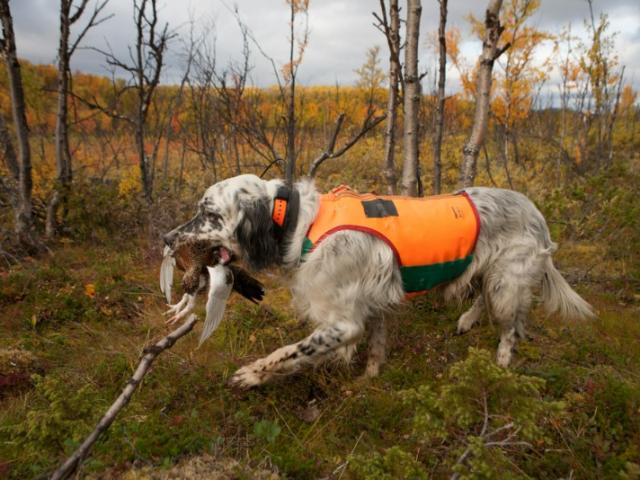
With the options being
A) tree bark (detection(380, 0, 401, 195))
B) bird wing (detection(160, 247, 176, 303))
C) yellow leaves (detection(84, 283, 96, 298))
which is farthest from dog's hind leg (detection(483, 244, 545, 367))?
yellow leaves (detection(84, 283, 96, 298))

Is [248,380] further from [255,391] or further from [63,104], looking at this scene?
[63,104]

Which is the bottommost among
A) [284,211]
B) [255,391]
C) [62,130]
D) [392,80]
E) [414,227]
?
[255,391]

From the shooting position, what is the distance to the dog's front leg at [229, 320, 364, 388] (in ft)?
9.08

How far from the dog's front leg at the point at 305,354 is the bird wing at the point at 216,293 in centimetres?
40

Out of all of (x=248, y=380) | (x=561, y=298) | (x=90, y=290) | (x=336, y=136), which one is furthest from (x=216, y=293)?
(x=561, y=298)

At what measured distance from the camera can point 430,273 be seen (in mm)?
3020

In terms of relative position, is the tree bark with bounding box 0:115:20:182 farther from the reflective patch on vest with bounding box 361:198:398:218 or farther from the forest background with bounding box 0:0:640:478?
the reflective patch on vest with bounding box 361:198:398:218

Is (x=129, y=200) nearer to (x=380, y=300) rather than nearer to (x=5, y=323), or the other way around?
(x=5, y=323)

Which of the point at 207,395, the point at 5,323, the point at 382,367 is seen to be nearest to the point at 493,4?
the point at 382,367

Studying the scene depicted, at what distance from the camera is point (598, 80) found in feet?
28.6

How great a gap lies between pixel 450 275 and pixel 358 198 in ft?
2.87

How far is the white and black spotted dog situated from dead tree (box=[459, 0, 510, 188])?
50.5 inches

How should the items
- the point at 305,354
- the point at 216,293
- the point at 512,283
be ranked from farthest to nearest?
the point at 512,283, the point at 305,354, the point at 216,293

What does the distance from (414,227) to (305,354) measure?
1094mm
